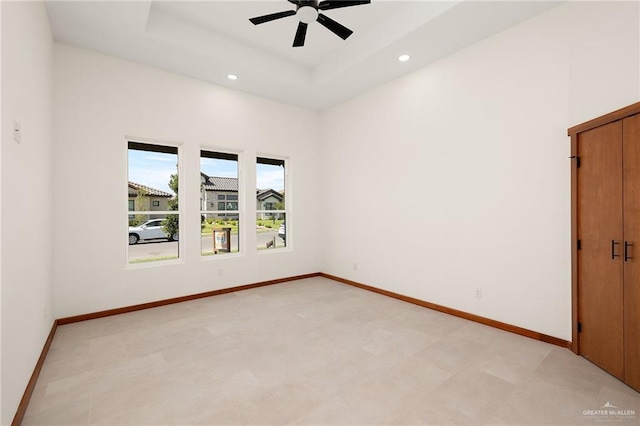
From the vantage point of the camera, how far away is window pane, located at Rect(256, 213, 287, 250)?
555 cm

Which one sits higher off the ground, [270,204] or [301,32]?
[301,32]

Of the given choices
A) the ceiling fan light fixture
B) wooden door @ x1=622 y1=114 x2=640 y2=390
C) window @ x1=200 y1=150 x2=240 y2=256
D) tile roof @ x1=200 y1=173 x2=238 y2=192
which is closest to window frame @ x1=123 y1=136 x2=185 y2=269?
window @ x1=200 y1=150 x2=240 y2=256

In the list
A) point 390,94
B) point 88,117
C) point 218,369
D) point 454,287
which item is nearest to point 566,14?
point 390,94

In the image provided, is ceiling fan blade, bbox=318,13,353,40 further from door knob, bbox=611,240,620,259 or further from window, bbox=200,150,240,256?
door knob, bbox=611,240,620,259

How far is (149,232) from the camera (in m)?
4.45

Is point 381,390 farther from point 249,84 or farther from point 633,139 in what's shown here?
point 249,84

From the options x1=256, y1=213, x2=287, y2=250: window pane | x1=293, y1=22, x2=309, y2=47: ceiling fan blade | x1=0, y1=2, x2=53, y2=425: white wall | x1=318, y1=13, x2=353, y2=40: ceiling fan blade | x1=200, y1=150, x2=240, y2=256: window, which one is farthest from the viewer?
x1=256, y1=213, x2=287, y2=250: window pane

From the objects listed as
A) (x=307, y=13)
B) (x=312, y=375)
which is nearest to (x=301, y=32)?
(x=307, y=13)

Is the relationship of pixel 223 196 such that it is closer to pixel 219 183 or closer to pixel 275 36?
pixel 219 183

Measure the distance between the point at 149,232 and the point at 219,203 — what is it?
116 cm

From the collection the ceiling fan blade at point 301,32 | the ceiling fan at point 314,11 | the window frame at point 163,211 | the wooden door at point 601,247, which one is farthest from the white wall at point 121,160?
the wooden door at point 601,247

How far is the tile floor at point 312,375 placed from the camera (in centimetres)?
201

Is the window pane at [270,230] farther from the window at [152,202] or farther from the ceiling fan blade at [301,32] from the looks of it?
the ceiling fan blade at [301,32]

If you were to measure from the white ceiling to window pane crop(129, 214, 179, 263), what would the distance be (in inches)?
89.7
